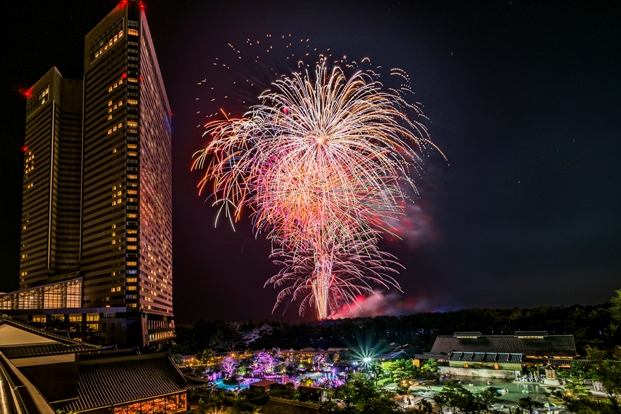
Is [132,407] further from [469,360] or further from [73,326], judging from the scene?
[73,326]

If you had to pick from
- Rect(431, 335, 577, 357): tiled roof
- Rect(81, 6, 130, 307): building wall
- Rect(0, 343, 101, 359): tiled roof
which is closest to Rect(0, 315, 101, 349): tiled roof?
Rect(0, 343, 101, 359): tiled roof

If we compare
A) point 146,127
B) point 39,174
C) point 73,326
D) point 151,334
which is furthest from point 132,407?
point 39,174

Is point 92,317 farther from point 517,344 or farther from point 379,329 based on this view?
point 517,344

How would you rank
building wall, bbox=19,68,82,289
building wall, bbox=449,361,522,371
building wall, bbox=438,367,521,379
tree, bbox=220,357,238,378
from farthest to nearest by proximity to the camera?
1. building wall, bbox=19,68,82,289
2. tree, bbox=220,357,238,378
3. building wall, bbox=449,361,522,371
4. building wall, bbox=438,367,521,379

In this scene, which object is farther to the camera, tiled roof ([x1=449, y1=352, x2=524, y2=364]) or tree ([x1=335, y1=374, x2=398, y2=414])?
tiled roof ([x1=449, y1=352, x2=524, y2=364])

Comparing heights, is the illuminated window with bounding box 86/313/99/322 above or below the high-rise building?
below

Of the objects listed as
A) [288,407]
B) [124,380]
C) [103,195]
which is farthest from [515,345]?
[103,195]

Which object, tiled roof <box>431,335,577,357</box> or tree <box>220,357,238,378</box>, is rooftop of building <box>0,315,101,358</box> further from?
tiled roof <box>431,335,577,357</box>
